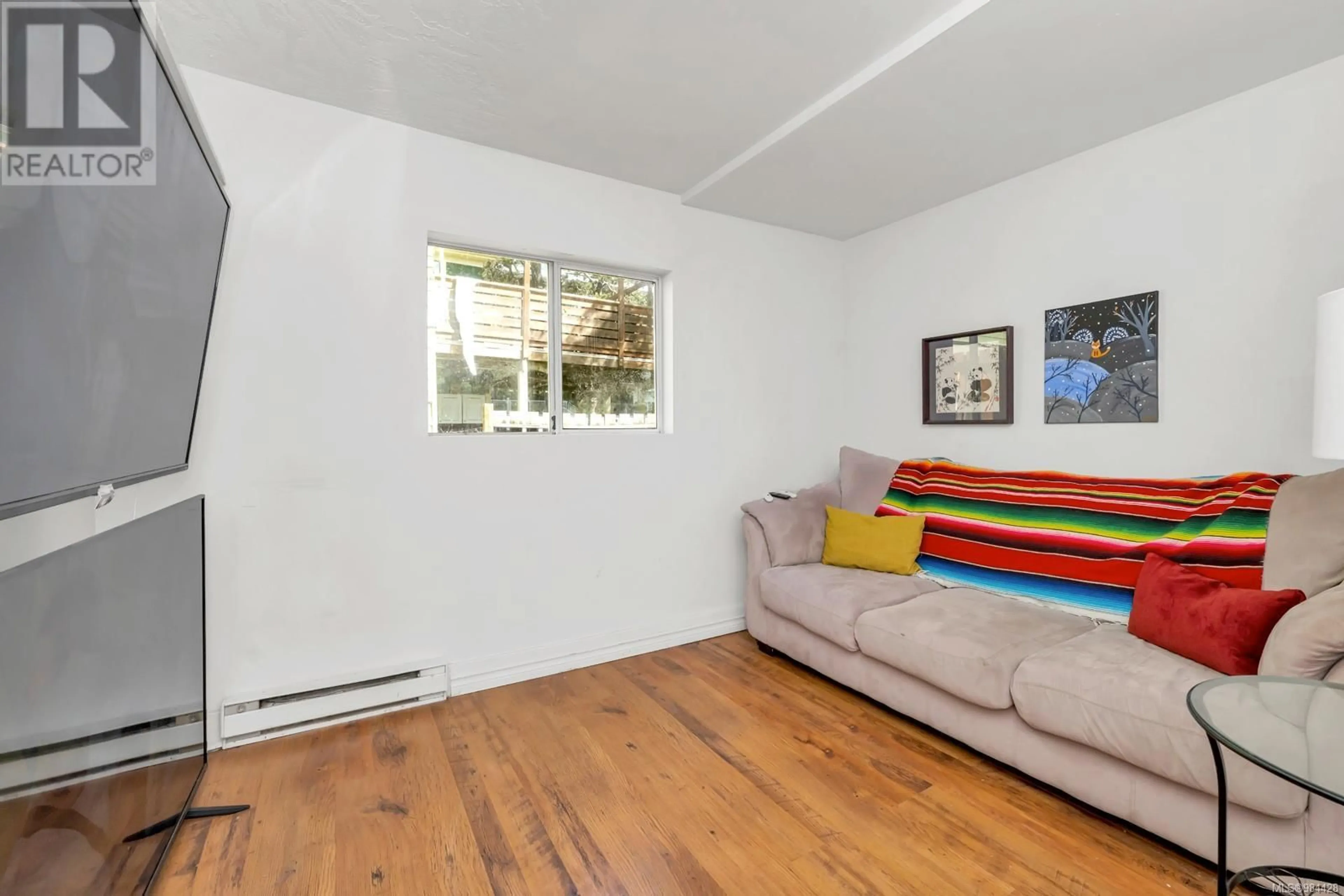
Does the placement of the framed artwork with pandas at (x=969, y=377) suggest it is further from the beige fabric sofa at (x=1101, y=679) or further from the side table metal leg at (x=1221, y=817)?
the side table metal leg at (x=1221, y=817)

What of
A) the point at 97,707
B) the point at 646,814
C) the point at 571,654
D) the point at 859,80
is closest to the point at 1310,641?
the point at 646,814

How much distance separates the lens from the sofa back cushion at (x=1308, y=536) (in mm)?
1658

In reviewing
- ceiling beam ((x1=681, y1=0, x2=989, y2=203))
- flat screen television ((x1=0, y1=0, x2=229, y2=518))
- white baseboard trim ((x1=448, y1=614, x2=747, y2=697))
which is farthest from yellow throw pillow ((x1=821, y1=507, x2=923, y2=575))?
flat screen television ((x1=0, y1=0, x2=229, y2=518))

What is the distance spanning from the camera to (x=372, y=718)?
2346 mm

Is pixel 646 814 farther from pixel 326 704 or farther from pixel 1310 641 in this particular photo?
pixel 1310 641

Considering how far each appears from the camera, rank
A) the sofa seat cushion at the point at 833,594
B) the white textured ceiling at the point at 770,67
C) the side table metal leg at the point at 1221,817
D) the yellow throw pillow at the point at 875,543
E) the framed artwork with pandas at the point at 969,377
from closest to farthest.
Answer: the side table metal leg at the point at 1221,817
the white textured ceiling at the point at 770,67
the sofa seat cushion at the point at 833,594
the yellow throw pillow at the point at 875,543
the framed artwork with pandas at the point at 969,377

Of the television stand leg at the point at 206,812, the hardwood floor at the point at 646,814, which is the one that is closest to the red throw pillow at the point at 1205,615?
the hardwood floor at the point at 646,814

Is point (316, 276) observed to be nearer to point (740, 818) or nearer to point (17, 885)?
point (17, 885)

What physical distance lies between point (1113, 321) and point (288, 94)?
363 cm

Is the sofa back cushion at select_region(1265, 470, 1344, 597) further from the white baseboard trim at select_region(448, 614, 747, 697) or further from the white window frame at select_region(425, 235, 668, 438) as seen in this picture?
the white window frame at select_region(425, 235, 668, 438)

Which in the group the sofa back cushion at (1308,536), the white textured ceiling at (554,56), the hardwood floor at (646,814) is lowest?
the hardwood floor at (646,814)

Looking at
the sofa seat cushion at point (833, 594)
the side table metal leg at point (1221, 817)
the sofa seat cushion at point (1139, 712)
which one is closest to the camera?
the side table metal leg at point (1221, 817)

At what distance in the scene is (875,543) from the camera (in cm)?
292

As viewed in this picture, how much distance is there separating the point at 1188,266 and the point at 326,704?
3941 mm
